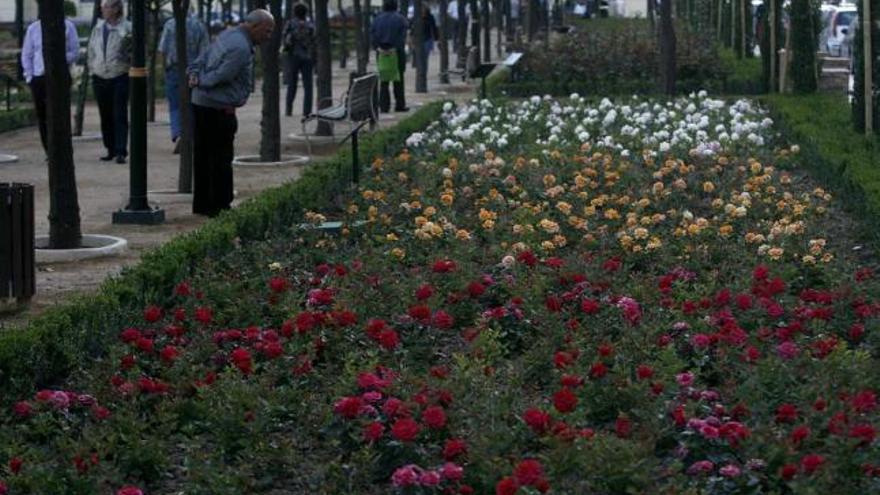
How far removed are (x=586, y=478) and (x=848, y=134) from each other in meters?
12.6

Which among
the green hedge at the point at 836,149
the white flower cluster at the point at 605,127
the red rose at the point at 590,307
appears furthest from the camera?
the white flower cluster at the point at 605,127

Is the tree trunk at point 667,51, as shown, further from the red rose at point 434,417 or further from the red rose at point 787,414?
the red rose at point 434,417

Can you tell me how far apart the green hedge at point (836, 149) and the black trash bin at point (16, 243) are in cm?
470

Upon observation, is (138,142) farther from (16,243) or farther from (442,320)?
(442,320)

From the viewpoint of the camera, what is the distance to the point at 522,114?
20.9 meters

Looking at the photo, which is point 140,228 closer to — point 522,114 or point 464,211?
point 464,211

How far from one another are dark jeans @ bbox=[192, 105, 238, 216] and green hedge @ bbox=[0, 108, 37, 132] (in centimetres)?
993

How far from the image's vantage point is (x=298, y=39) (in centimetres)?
2598

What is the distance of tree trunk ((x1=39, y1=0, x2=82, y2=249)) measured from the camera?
482 inches

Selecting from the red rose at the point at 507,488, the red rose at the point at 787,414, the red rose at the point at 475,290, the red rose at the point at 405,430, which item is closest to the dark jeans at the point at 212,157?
the red rose at the point at 475,290

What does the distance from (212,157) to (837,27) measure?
34047 mm

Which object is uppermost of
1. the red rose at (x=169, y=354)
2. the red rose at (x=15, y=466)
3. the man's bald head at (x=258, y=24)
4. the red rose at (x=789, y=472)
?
the man's bald head at (x=258, y=24)

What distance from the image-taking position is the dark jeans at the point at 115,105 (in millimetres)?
18766

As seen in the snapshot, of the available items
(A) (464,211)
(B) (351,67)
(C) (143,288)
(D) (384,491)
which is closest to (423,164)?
(A) (464,211)
